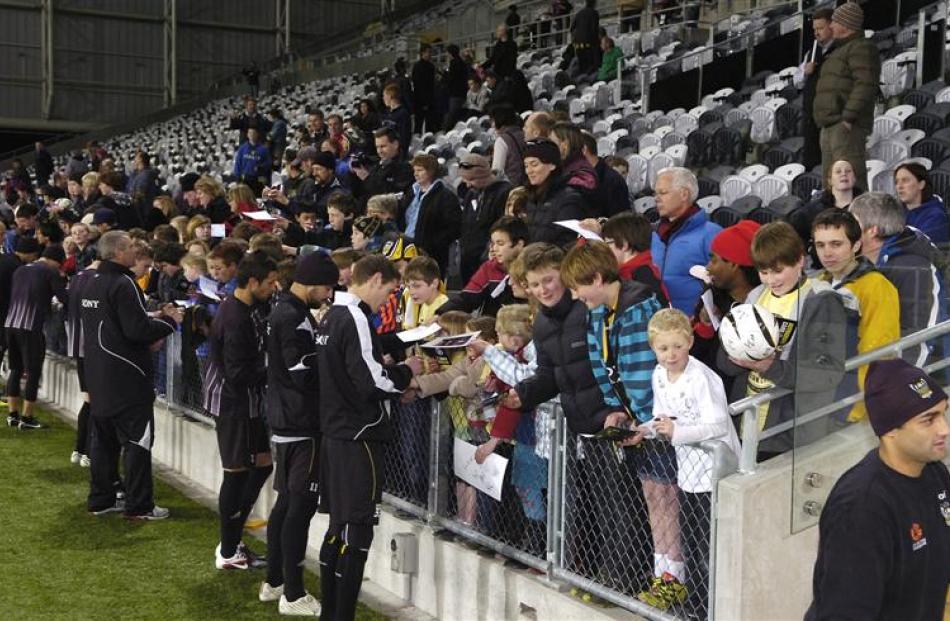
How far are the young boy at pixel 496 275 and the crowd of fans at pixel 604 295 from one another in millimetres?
11

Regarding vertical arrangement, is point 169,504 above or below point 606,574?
below

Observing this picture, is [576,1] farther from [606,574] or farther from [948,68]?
[606,574]

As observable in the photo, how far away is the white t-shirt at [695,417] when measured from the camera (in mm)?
4477

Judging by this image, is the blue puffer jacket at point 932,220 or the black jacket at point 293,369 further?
the blue puffer jacket at point 932,220

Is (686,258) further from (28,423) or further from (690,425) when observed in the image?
(28,423)

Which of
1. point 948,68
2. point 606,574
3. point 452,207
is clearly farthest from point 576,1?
point 606,574

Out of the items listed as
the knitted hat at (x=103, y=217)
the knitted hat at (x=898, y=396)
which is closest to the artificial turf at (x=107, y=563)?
the knitted hat at (x=103, y=217)

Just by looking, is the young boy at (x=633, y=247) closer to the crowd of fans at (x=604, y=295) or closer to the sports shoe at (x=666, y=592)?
the crowd of fans at (x=604, y=295)

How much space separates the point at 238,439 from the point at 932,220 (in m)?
3.92

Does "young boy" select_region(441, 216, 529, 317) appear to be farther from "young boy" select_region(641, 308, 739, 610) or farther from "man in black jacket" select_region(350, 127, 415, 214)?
"man in black jacket" select_region(350, 127, 415, 214)

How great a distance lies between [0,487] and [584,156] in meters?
5.02

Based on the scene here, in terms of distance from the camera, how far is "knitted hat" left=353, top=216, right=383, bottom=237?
804 centimetres

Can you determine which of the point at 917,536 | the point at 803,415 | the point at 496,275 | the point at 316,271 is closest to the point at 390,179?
the point at 496,275

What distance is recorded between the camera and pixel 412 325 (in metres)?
6.70
